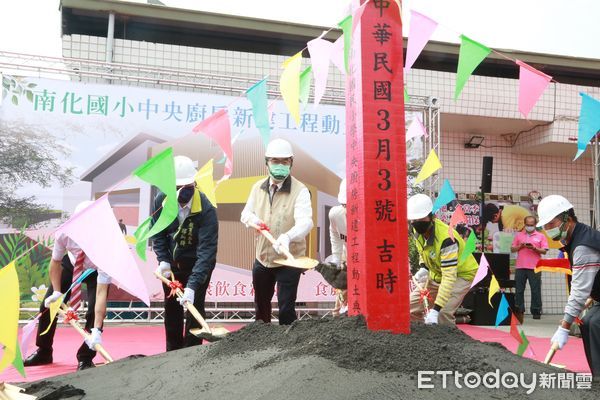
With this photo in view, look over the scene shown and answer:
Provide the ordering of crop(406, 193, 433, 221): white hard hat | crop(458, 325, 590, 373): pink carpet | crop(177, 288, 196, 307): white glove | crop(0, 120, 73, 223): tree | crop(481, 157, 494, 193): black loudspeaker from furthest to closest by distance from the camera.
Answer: crop(481, 157, 494, 193): black loudspeaker
crop(0, 120, 73, 223): tree
crop(458, 325, 590, 373): pink carpet
crop(406, 193, 433, 221): white hard hat
crop(177, 288, 196, 307): white glove

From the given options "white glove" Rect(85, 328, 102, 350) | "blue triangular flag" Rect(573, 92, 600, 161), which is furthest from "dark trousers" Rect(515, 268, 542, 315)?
"white glove" Rect(85, 328, 102, 350)

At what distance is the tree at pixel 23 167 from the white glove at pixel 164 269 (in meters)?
3.08

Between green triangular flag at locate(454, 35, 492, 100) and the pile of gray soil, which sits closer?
the pile of gray soil

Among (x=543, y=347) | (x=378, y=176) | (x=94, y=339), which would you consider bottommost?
(x=543, y=347)

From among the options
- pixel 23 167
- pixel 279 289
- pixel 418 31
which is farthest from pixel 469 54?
pixel 23 167

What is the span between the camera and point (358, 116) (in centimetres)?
254

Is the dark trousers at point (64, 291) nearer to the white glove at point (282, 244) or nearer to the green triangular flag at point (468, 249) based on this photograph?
the white glove at point (282, 244)

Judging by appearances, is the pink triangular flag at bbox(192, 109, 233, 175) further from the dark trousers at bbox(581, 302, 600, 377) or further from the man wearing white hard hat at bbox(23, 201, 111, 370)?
the dark trousers at bbox(581, 302, 600, 377)

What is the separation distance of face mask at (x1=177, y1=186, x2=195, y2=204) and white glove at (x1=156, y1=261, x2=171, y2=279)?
1.38 feet

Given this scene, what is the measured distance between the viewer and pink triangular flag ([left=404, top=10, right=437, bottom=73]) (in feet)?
9.30

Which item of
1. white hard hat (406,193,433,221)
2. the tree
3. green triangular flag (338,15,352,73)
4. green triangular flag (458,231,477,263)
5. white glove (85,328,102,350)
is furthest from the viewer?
the tree

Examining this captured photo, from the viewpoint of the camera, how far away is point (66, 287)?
3900mm

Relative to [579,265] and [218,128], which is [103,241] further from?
[579,265]

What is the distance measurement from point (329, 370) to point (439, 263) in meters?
1.82
